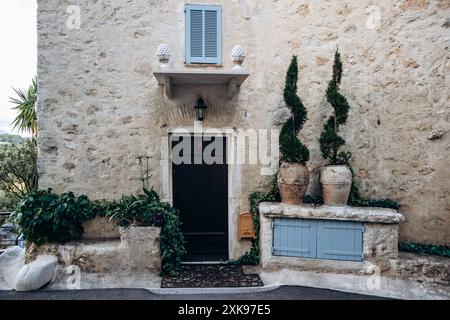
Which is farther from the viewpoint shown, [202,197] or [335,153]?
[202,197]

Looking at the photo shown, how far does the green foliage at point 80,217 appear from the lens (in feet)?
14.6

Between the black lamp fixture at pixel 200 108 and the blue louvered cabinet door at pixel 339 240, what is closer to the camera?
the blue louvered cabinet door at pixel 339 240

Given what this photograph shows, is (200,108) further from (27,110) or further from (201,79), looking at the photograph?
(27,110)

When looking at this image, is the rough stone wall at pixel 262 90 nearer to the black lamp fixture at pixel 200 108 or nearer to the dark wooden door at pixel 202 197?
the black lamp fixture at pixel 200 108

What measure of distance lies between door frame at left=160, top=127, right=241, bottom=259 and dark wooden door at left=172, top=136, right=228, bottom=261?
0.35m

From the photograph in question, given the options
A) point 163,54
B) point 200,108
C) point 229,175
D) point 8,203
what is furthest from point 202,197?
point 8,203

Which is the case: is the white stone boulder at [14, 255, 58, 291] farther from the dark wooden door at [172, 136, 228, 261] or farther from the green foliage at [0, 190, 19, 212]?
the green foliage at [0, 190, 19, 212]

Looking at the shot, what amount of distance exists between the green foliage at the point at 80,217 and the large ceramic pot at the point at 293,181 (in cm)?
198

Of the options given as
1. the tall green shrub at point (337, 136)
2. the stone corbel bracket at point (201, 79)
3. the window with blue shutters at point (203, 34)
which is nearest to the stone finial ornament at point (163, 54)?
the stone corbel bracket at point (201, 79)

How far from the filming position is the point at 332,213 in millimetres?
4387

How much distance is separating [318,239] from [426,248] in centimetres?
210

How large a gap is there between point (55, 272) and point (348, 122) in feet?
19.1

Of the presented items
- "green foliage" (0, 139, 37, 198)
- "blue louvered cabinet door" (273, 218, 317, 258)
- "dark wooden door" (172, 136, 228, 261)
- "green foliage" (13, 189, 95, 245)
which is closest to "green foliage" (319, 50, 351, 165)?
"blue louvered cabinet door" (273, 218, 317, 258)
